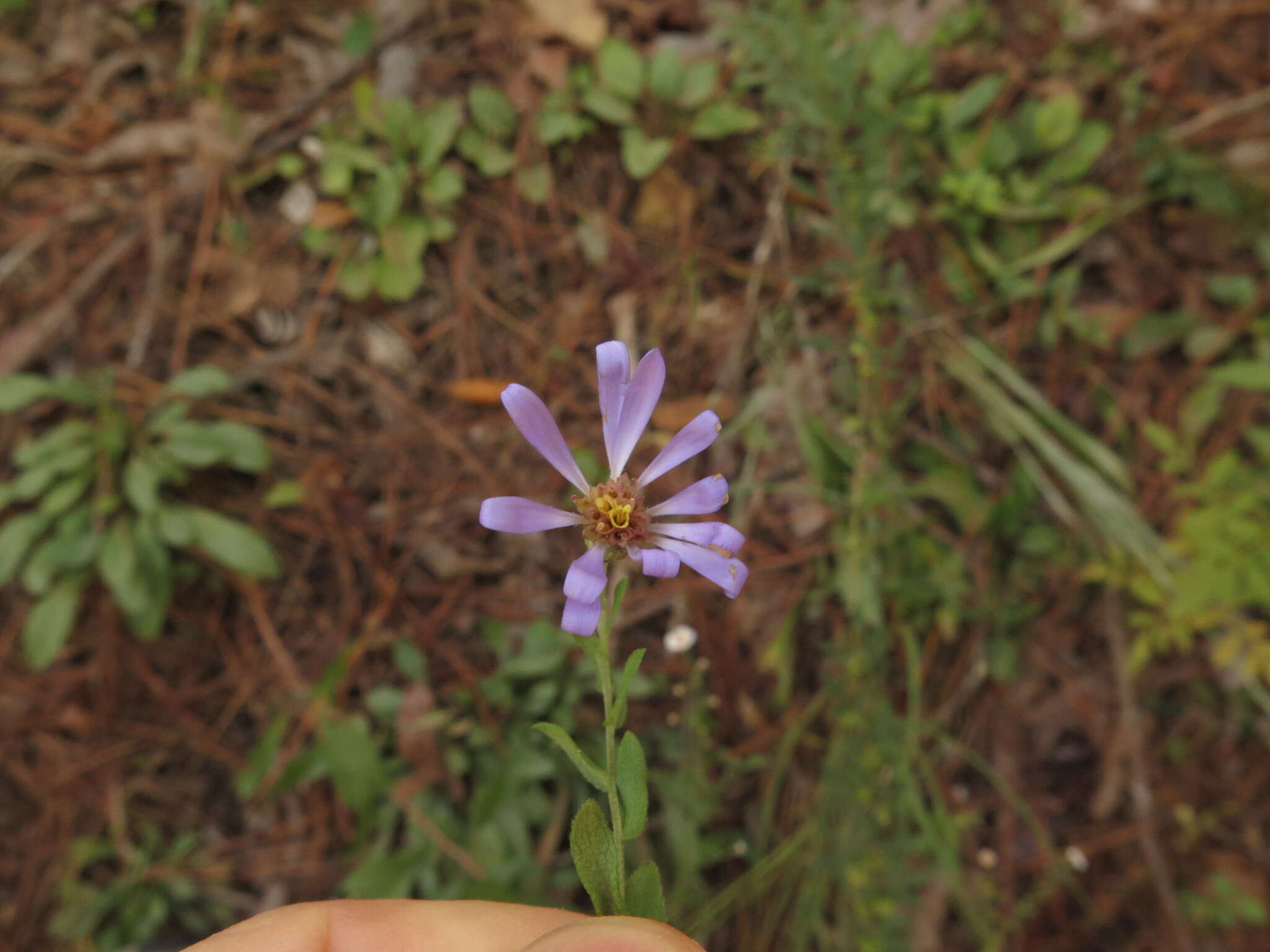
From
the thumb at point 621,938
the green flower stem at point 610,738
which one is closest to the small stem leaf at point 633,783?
the green flower stem at point 610,738

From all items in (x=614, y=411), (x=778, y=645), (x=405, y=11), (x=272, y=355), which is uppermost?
(x=405, y=11)

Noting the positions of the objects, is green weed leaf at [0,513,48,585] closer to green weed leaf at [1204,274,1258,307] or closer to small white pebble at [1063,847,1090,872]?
small white pebble at [1063,847,1090,872]

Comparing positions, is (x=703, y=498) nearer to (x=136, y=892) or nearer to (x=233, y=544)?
(x=233, y=544)

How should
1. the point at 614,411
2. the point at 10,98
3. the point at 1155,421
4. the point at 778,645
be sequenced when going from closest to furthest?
the point at 614,411 < the point at 778,645 < the point at 1155,421 < the point at 10,98

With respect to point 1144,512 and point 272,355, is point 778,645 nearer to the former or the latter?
point 1144,512

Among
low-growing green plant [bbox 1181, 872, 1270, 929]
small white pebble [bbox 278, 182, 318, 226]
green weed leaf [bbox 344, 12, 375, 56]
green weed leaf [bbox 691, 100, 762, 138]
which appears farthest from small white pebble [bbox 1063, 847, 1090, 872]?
green weed leaf [bbox 344, 12, 375, 56]

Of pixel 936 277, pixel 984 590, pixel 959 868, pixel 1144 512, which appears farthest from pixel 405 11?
pixel 959 868
